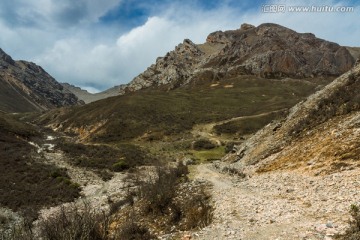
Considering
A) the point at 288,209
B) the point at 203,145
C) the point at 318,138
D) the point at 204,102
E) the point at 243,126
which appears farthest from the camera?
the point at 204,102

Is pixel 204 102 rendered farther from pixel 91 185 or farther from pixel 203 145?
pixel 91 185

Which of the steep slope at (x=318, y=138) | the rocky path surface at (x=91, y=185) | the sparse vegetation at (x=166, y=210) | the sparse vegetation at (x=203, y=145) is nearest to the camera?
the sparse vegetation at (x=166, y=210)

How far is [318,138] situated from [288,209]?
1158cm

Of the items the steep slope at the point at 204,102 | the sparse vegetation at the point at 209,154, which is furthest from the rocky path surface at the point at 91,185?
the steep slope at the point at 204,102

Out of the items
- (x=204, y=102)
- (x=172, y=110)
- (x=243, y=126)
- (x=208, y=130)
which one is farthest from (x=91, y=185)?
(x=204, y=102)

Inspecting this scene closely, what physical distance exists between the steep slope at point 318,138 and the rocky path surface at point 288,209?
2181mm

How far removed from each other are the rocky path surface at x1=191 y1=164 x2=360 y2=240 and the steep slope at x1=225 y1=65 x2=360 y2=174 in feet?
7.16

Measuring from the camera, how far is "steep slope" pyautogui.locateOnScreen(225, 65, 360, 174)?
21547mm

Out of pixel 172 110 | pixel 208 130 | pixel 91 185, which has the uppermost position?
pixel 172 110

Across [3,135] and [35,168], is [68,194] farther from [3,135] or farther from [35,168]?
[3,135]

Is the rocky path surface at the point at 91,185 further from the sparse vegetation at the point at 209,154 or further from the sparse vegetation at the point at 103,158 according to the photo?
the sparse vegetation at the point at 209,154

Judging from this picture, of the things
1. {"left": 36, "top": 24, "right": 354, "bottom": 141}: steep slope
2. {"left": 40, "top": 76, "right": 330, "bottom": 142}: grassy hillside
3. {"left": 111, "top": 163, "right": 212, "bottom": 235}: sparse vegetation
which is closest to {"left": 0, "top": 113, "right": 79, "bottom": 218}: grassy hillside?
{"left": 111, "top": 163, "right": 212, "bottom": 235}: sparse vegetation

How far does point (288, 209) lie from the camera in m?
16.0

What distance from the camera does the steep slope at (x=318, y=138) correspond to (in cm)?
2155
